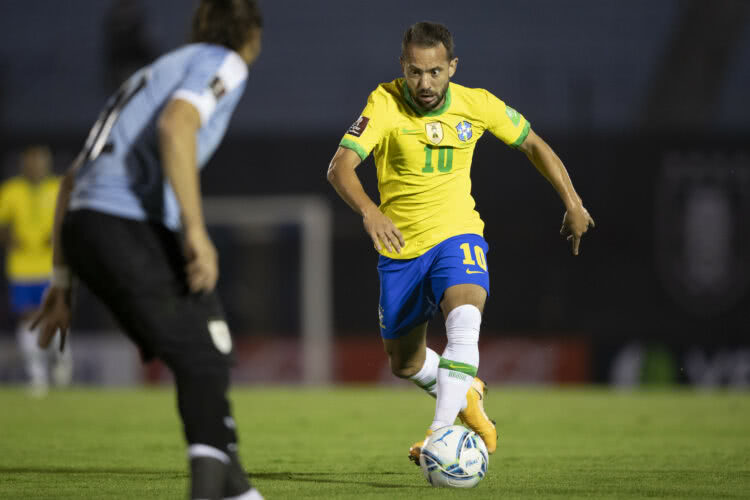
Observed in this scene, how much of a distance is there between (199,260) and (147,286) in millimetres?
212

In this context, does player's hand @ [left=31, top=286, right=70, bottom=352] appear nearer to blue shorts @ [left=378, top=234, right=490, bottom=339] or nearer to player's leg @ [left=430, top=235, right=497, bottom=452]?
player's leg @ [left=430, top=235, right=497, bottom=452]

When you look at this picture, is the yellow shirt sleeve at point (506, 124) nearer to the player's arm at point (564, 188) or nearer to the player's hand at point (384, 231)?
the player's arm at point (564, 188)

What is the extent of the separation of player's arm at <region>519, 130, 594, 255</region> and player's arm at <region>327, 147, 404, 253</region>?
3.21 ft

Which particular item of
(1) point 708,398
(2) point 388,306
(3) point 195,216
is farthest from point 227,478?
(1) point 708,398

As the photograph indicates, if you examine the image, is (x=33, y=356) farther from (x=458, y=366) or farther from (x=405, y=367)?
(x=458, y=366)

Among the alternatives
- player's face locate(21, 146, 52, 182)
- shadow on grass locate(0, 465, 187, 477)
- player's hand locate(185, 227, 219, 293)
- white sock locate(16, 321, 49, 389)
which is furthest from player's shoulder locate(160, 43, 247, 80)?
white sock locate(16, 321, 49, 389)

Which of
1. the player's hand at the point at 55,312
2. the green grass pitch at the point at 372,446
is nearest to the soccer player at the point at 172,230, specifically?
the player's hand at the point at 55,312

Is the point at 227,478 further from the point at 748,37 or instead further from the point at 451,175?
the point at 748,37

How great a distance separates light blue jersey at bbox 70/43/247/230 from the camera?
12.6ft

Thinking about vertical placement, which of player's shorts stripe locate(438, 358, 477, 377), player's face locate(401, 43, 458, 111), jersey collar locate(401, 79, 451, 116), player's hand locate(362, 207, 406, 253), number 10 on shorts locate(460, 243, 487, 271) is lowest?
player's shorts stripe locate(438, 358, 477, 377)

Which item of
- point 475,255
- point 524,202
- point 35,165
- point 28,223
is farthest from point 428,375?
point 524,202

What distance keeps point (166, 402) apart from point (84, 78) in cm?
719

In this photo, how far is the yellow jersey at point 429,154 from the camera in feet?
19.3

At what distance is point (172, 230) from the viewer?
3.91 metres
